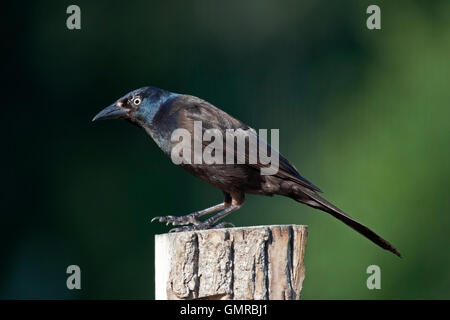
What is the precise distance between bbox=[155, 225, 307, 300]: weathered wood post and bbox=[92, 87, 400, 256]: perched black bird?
1080 millimetres

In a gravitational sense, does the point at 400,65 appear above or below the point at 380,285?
above

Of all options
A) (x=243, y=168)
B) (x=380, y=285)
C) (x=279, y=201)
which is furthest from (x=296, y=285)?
(x=279, y=201)

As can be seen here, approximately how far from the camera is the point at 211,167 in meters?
5.47

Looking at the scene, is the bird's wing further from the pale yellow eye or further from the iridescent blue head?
the pale yellow eye

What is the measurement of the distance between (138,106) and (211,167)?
2.45 feet

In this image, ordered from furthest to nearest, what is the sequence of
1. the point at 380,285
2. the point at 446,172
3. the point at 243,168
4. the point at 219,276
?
the point at 446,172 → the point at 380,285 → the point at 243,168 → the point at 219,276

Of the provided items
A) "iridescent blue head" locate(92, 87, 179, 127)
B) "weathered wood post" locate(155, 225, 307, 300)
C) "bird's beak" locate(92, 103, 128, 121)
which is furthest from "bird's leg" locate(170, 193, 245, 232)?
"weathered wood post" locate(155, 225, 307, 300)

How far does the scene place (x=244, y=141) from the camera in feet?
18.3

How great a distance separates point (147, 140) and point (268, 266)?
5.83 m

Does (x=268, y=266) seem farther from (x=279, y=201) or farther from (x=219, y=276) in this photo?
(x=279, y=201)

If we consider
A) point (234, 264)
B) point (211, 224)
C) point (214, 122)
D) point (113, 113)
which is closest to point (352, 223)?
point (211, 224)

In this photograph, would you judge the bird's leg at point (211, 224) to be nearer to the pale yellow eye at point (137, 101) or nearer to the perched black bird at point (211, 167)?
the perched black bird at point (211, 167)

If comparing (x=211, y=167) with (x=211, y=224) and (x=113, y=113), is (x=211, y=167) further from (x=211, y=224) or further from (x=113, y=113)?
(x=113, y=113)

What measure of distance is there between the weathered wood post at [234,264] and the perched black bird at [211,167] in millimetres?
1080
